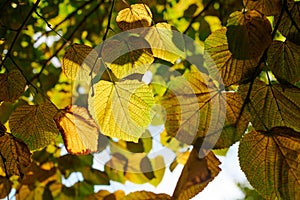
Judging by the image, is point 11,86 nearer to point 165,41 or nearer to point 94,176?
point 165,41

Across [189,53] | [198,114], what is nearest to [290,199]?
[198,114]

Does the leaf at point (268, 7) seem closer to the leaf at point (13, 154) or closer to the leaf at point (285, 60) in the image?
the leaf at point (285, 60)

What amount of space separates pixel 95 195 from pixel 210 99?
0.36 m

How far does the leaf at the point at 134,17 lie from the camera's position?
1.90ft

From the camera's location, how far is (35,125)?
61cm

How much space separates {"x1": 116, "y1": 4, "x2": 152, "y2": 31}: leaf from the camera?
0.58m

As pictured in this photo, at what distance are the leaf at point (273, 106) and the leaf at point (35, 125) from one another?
0.22 meters

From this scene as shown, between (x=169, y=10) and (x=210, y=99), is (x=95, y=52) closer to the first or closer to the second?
(x=210, y=99)

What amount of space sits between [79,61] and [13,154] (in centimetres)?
12

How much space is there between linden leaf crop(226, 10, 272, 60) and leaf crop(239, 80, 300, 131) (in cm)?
4

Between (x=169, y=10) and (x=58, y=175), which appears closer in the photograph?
(x=58, y=175)

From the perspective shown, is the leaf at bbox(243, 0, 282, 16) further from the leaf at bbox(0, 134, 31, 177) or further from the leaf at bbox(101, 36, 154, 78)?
the leaf at bbox(0, 134, 31, 177)

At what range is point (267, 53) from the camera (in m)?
0.56

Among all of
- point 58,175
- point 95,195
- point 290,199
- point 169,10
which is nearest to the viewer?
point 290,199
